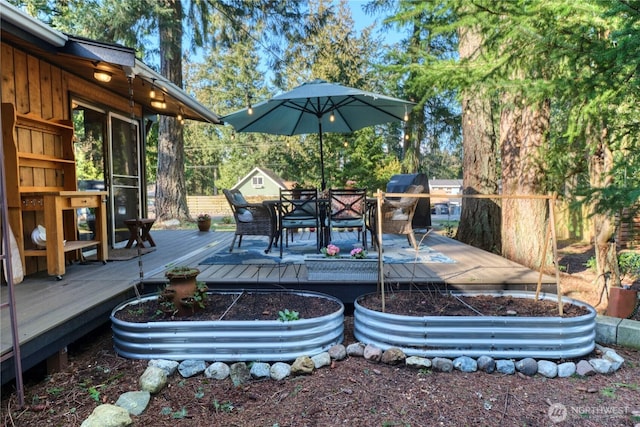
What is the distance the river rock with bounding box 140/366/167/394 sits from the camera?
2.13 meters

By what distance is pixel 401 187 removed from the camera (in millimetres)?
6773

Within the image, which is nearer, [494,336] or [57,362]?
[57,362]

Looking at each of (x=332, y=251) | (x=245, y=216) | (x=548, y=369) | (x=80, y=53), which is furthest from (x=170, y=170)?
(x=548, y=369)

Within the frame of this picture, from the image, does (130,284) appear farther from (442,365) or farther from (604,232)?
(604,232)

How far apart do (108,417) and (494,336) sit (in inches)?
89.5

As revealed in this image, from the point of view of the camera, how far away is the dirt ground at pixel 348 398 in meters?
1.90

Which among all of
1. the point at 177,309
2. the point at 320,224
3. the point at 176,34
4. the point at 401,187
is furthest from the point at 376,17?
the point at 177,309

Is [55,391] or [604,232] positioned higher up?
[604,232]

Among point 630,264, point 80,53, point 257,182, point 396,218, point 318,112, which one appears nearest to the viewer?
point 80,53

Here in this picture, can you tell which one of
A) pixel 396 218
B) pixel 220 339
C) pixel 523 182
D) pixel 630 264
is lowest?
pixel 630 264

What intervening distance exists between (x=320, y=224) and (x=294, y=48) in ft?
24.9

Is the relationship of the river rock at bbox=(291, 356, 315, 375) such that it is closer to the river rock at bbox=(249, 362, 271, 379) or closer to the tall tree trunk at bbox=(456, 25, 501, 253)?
the river rock at bbox=(249, 362, 271, 379)

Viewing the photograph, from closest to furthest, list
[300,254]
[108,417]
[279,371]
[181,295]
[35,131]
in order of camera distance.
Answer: [108,417] < [279,371] < [181,295] < [35,131] < [300,254]

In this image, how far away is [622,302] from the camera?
3211mm
